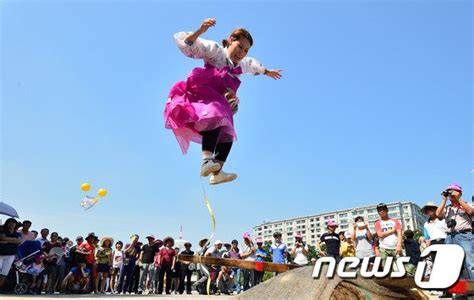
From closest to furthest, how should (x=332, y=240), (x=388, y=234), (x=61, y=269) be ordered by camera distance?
(x=388, y=234)
(x=332, y=240)
(x=61, y=269)

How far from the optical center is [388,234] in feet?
23.4

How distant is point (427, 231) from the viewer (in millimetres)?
6953

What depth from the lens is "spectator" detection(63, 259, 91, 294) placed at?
941 centimetres

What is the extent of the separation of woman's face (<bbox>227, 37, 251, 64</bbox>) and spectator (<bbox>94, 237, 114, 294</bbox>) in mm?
7544

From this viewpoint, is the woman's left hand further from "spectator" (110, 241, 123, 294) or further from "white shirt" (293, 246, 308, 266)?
"spectator" (110, 241, 123, 294)

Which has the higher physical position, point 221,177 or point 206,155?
point 206,155

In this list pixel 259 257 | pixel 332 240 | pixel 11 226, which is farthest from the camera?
pixel 259 257

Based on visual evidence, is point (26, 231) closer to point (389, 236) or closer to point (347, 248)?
point (347, 248)

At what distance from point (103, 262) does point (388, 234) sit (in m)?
6.56

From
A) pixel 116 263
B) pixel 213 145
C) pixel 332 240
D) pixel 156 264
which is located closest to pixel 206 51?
pixel 213 145

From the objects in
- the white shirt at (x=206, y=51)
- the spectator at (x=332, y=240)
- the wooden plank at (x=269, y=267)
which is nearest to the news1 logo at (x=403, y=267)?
the wooden plank at (x=269, y=267)

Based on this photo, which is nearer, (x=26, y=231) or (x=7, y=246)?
(x=7, y=246)

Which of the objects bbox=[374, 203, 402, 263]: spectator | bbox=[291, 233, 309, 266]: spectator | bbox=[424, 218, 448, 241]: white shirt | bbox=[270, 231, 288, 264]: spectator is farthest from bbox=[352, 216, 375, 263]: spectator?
bbox=[270, 231, 288, 264]: spectator

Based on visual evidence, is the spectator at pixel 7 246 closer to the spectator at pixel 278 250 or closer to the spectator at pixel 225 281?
the spectator at pixel 225 281
